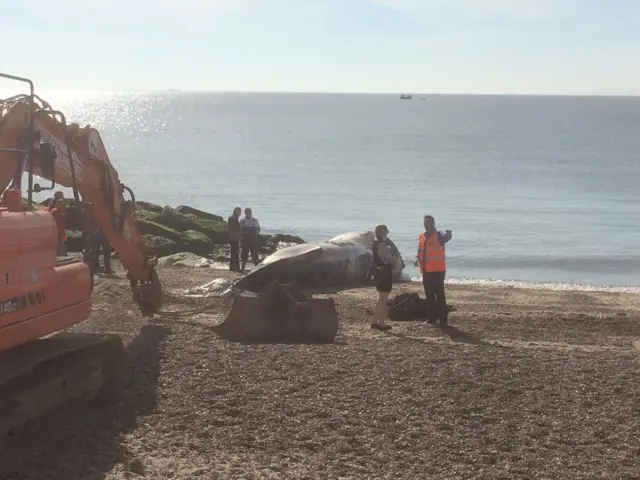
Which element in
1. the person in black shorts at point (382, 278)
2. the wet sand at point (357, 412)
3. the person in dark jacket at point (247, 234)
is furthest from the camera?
the person in dark jacket at point (247, 234)

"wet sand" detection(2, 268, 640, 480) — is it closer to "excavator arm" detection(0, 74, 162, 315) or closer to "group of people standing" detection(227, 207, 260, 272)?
"excavator arm" detection(0, 74, 162, 315)

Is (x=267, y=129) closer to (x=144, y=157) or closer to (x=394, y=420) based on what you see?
(x=144, y=157)

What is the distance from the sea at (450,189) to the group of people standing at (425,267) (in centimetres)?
1137

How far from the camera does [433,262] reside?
1527 centimetres

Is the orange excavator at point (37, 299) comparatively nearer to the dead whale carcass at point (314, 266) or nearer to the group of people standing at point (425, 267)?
the group of people standing at point (425, 267)

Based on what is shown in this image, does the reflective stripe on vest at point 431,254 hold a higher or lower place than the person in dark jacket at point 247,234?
higher

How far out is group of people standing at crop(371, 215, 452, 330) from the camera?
1502 centimetres

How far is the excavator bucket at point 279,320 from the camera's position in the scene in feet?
43.7

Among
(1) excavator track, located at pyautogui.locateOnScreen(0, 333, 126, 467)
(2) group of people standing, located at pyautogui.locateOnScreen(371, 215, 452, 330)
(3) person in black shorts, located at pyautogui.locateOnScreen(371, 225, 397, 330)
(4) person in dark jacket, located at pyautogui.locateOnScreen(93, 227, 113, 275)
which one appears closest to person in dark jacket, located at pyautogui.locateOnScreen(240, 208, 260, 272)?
(4) person in dark jacket, located at pyautogui.locateOnScreen(93, 227, 113, 275)

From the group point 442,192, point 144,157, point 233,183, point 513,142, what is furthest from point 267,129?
point 442,192

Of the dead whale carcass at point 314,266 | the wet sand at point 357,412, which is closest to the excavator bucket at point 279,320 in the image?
the wet sand at point 357,412

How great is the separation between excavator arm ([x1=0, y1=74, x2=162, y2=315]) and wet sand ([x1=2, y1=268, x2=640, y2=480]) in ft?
3.14

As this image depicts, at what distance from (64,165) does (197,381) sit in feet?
10.8

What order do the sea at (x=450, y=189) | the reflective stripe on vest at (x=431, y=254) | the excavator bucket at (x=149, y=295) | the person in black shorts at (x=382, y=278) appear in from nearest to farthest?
the excavator bucket at (x=149, y=295) → the person in black shorts at (x=382, y=278) → the reflective stripe on vest at (x=431, y=254) → the sea at (x=450, y=189)
